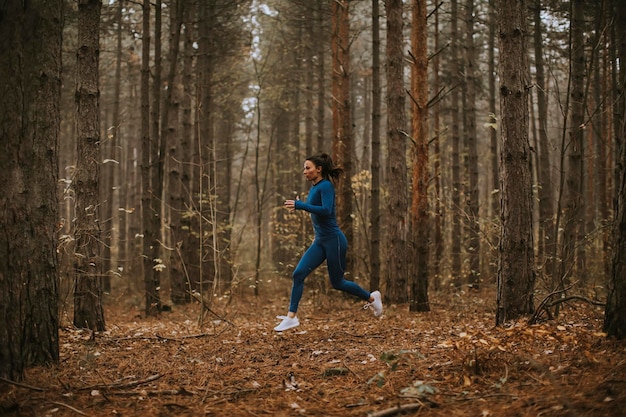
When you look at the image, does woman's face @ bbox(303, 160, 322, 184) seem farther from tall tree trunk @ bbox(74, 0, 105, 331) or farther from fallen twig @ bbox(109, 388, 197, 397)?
fallen twig @ bbox(109, 388, 197, 397)

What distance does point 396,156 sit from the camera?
990 cm

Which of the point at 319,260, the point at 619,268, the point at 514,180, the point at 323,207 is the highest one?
the point at 514,180

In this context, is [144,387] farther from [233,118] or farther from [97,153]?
[233,118]

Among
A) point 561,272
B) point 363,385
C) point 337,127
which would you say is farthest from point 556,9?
point 363,385

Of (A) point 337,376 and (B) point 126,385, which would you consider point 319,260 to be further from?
(B) point 126,385

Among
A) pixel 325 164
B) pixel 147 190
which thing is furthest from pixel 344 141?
pixel 325 164

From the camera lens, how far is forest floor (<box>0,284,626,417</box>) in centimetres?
331

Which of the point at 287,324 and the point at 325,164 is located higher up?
the point at 325,164

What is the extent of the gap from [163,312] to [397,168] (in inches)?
237

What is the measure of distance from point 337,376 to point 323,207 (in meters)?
2.72

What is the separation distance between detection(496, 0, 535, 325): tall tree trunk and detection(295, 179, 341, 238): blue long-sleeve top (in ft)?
7.16

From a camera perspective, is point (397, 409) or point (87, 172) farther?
point (87, 172)

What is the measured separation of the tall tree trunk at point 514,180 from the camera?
6.32 meters

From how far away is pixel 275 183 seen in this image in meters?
24.0
